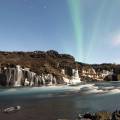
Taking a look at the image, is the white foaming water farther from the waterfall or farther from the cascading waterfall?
the waterfall

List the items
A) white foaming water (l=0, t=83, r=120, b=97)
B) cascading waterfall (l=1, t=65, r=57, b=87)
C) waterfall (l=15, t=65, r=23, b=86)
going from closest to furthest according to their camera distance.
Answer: white foaming water (l=0, t=83, r=120, b=97), cascading waterfall (l=1, t=65, r=57, b=87), waterfall (l=15, t=65, r=23, b=86)

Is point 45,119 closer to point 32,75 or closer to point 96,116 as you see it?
point 96,116

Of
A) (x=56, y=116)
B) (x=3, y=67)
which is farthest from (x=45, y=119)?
(x=3, y=67)

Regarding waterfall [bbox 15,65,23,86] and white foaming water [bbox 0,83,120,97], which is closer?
white foaming water [bbox 0,83,120,97]

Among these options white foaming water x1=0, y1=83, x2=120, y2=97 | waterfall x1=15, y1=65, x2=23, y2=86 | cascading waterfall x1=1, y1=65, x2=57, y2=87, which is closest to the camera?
white foaming water x1=0, y1=83, x2=120, y2=97

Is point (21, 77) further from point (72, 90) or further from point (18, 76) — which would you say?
point (72, 90)

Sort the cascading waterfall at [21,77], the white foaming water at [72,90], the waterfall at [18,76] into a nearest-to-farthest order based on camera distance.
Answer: the white foaming water at [72,90]
the cascading waterfall at [21,77]
the waterfall at [18,76]

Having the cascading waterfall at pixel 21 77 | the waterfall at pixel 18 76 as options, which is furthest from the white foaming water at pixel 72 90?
the waterfall at pixel 18 76

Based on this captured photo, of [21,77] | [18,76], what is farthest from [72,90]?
[21,77]

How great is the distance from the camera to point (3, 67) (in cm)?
19000

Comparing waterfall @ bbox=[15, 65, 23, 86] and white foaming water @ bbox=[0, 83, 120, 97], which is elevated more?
waterfall @ bbox=[15, 65, 23, 86]

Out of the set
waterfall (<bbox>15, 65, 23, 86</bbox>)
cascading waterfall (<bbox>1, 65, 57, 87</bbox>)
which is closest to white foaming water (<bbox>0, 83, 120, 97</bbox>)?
cascading waterfall (<bbox>1, 65, 57, 87</bbox>)

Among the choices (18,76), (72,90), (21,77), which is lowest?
(72,90)

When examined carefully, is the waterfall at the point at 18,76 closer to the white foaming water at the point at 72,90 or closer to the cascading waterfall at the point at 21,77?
the cascading waterfall at the point at 21,77
